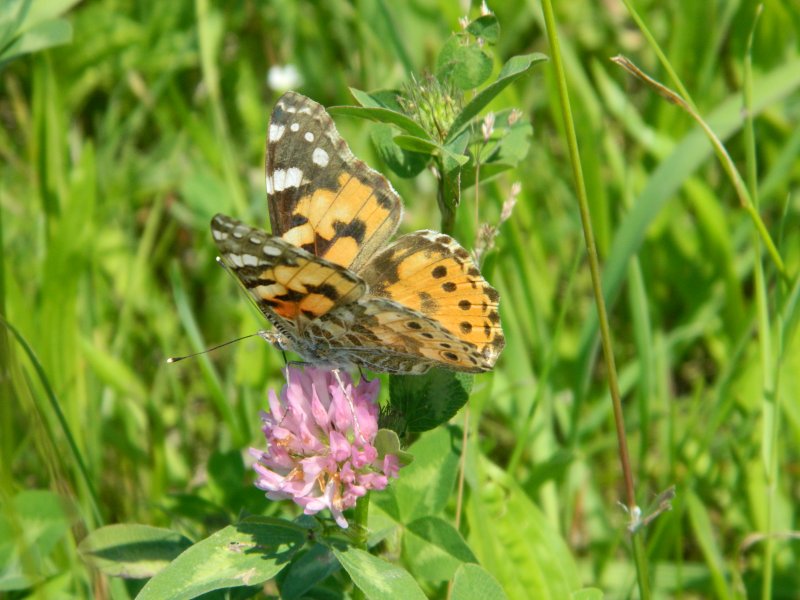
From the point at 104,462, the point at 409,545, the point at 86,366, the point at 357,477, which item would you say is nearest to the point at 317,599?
the point at 409,545

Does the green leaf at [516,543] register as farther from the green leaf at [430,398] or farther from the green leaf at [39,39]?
the green leaf at [39,39]

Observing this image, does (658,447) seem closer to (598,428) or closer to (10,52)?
(598,428)

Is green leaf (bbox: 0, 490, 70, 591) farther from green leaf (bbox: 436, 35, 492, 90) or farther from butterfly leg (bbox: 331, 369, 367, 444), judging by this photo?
green leaf (bbox: 436, 35, 492, 90)

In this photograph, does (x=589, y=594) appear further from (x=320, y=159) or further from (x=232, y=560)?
(x=320, y=159)

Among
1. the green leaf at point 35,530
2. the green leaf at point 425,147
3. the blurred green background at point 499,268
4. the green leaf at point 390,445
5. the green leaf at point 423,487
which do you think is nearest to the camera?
the green leaf at point 390,445

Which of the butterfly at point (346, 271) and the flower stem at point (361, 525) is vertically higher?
the butterfly at point (346, 271)

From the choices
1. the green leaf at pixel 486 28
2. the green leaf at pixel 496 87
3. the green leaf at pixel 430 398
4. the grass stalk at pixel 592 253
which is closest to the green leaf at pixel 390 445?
the green leaf at pixel 430 398
